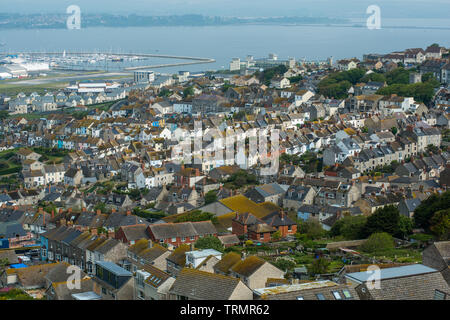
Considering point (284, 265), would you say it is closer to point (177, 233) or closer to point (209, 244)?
point (209, 244)

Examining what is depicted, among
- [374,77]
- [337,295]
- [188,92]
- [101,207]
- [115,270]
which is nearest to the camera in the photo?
[337,295]

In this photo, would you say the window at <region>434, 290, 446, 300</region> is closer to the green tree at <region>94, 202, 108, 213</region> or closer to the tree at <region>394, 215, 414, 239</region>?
the tree at <region>394, 215, 414, 239</region>

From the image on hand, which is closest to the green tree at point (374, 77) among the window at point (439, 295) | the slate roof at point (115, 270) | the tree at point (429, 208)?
the tree at point (429, 208)

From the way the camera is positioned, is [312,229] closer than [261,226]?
No

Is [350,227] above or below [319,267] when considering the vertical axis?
below

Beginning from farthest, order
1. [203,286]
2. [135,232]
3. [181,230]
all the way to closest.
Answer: [181,230]
[135,232]
[203,286]

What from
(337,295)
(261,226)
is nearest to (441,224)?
(261,226)

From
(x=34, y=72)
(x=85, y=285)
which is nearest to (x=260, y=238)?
(x=85, y=285)
